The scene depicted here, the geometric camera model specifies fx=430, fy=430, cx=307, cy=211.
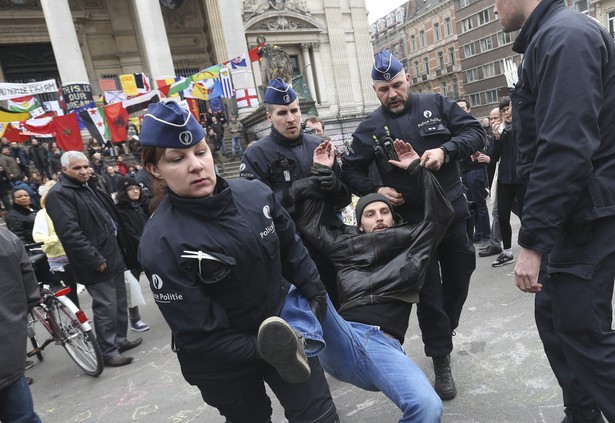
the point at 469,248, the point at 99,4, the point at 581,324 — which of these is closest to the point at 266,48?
the point at 99,4

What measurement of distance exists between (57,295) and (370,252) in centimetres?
345

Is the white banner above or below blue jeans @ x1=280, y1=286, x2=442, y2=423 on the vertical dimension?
above

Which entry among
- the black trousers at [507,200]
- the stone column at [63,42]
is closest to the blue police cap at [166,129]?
the black trousers at [507,200]

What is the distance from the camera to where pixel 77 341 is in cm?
434

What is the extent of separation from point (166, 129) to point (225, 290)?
0.67 meters

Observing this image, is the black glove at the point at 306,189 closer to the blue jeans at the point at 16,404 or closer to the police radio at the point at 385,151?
the police radio at the point at 385,151

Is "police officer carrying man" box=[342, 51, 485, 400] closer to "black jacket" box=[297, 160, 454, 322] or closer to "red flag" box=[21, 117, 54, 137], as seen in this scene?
"black jacket" box=[297, 160, 454, 322]

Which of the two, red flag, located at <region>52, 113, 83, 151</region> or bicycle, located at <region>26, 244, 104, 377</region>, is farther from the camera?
red flag, located at <region>52, 113, 83, 151</region>

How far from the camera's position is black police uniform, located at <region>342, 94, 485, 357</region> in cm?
281

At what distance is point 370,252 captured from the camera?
97.9 inches

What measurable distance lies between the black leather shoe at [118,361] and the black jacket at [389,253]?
9.08 feet

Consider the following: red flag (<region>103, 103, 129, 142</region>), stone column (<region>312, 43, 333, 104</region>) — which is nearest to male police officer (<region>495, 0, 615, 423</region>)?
red flag (<region>103, 103, 129, 142</region>)

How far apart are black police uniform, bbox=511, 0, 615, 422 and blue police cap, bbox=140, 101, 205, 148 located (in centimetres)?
141

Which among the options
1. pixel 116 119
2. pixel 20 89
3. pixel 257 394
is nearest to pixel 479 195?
pixel 257 394
